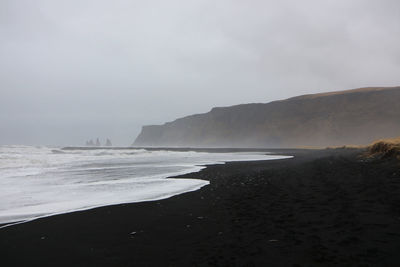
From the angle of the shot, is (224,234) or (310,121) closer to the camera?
(224,234)

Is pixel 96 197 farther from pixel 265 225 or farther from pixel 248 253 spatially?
pixel 248 253

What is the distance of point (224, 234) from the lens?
6000 mm

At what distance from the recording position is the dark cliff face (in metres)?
107

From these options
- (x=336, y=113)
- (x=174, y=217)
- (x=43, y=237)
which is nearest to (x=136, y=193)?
(x=174, y=217)

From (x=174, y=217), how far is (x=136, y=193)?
15.3ft

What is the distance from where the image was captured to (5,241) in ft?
19.3

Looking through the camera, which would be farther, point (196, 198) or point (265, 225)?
point (196, 198)

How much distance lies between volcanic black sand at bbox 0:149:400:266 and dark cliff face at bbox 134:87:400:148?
359ft

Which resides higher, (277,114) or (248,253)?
(277,114)

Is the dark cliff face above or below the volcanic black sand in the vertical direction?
above

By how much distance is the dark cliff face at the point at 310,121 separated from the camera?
107 metres

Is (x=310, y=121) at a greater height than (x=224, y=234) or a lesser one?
greater

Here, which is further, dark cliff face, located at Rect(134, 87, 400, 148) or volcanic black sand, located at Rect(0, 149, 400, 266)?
dark cliff face, located at Rect(134, 87, 400, 148)

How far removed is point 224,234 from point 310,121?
13207cm
